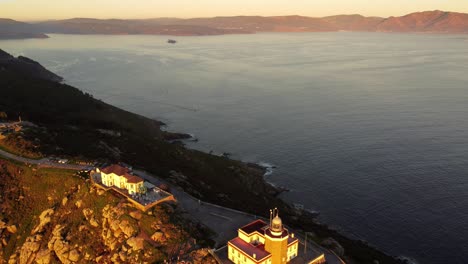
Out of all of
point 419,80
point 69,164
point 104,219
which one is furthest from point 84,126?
point 419,80

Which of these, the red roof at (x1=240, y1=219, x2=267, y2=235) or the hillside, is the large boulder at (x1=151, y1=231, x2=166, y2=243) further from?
the hillside

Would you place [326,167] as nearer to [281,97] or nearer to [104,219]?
[104,219]

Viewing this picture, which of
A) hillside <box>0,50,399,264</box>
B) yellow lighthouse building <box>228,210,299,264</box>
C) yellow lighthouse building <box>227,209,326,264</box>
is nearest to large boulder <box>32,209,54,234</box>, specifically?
hillside <box>0,50,399,264</box>

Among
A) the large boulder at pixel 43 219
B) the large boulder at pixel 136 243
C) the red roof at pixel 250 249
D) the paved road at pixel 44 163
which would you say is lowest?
the large boulder at pixel 43 219

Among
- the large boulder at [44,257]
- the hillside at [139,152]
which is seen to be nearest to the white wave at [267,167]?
the hillside at [139,152]

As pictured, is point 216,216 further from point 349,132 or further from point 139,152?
point 349,132

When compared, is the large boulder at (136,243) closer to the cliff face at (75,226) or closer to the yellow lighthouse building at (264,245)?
the cliff face at (75,226)
